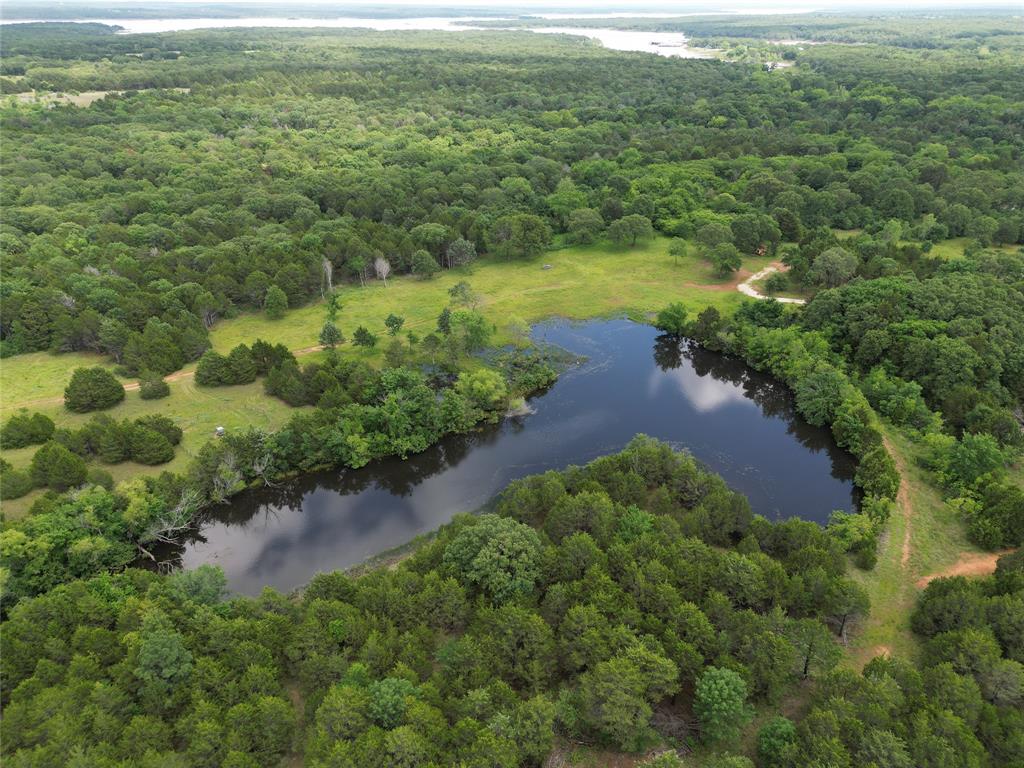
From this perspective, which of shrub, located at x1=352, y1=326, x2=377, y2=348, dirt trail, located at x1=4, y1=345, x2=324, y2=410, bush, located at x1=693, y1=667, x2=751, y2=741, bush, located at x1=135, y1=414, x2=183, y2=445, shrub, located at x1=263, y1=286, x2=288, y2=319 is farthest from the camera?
shrub, located at x1=263, y1=286, x2=288, y2=319

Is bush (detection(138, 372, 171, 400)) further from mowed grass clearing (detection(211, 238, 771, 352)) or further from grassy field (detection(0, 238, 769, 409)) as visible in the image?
mowed grass clearing (detection(211, 238, 771, 352))

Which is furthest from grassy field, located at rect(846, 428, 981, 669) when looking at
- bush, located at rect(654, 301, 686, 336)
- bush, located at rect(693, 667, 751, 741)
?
bush, located at rect(654, 301, 686, 336)

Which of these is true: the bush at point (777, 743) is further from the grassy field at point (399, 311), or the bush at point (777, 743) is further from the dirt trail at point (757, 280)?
the dirt trail at point (757, 280)

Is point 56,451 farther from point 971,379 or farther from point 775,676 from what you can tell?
point 971,379

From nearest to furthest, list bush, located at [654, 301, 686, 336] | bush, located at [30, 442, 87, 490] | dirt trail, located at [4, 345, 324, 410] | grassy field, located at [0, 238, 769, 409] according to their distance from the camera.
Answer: bush, located at [30, 442, 87, 490] < dirt trail, located at [4, 345, 324, 410] < grassy field, located at [0, 238, 769, 409] < bush, located at [654, 301, 686, 336]

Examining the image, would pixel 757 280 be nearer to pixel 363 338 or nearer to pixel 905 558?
pixel 905 558

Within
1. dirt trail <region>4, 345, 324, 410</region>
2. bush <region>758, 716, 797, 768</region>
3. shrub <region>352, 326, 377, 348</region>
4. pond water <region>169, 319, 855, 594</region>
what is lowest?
pond water <region>169, 319, 855, 594</region>

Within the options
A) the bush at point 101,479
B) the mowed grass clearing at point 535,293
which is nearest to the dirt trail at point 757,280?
the mowed grass clearing at point 535,293
